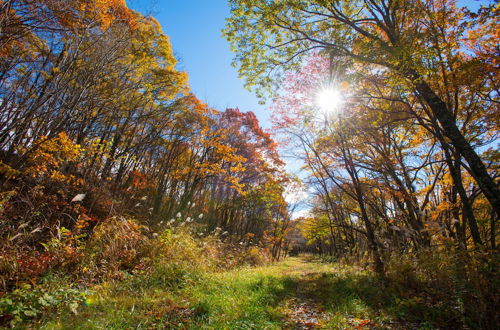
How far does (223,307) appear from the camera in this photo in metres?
3.64

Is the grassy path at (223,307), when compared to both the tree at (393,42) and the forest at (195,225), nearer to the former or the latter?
the forest at (195,225)

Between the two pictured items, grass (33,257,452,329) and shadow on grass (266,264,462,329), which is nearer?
grass (33,257,452,329)

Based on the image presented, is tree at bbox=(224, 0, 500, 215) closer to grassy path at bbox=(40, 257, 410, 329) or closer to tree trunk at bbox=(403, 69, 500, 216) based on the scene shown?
tree trunk at bbox=(403, 69, 500, 216)

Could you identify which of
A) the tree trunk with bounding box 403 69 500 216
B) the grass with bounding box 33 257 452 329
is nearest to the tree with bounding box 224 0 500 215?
the tree trunk with bounding box 403 69 500 216

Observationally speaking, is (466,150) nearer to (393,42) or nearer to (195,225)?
(393,42)

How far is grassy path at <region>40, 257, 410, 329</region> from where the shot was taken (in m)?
3.01

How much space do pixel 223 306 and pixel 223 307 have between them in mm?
36

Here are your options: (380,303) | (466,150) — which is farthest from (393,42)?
(380,303)

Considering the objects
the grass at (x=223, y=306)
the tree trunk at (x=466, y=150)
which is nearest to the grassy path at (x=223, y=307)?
the grass at (x=223, y=306)

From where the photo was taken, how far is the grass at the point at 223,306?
3.00 metres

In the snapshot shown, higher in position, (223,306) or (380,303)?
(380,303)

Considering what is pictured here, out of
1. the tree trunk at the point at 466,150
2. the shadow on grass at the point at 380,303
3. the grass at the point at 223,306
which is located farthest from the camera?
the tree trunk at the point at 466,150

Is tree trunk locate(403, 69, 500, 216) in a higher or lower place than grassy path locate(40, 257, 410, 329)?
higher

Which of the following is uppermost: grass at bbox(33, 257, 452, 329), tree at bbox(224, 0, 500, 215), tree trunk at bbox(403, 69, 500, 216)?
tree at bbox(224, 0, 500, 215)
